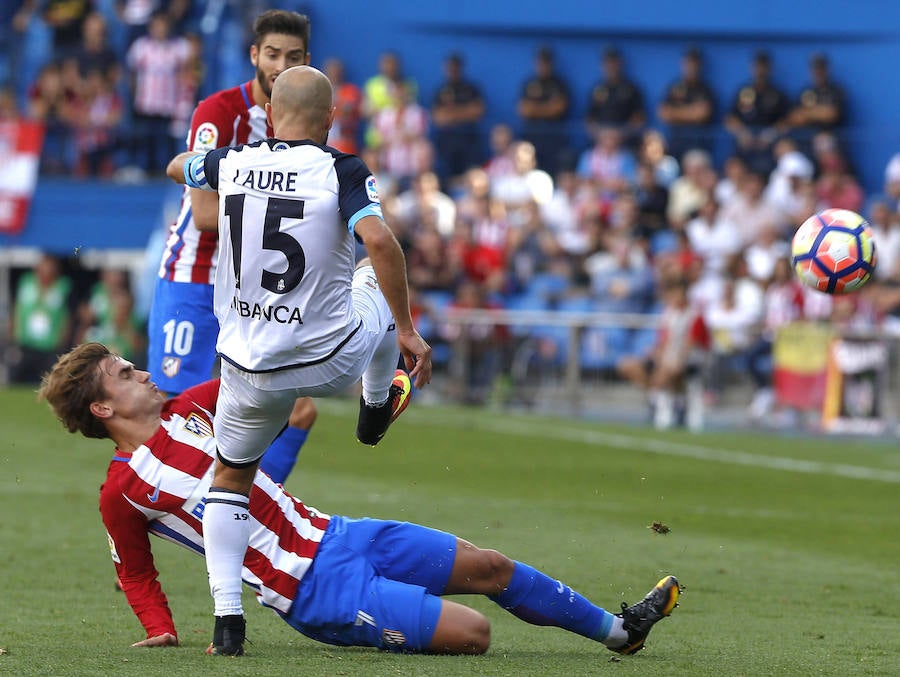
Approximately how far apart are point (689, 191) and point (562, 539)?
12283 millimetres

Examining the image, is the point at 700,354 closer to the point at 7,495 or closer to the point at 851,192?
the point at 851,192

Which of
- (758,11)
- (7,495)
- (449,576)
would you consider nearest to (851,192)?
(758,11)

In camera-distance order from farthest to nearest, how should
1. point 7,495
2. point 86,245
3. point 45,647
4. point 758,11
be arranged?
point 758,11 < point 86,245 < point 7,495 < point 45,647

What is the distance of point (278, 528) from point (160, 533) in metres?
0.48

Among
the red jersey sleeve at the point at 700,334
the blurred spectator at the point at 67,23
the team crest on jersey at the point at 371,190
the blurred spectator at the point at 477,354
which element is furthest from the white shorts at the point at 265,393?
the blurred spectator at the point at 67,23

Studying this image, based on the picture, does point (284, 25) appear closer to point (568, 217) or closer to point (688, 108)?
point (568, 217)

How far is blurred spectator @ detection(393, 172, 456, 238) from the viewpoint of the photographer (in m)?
21.3

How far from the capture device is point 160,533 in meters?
5.82

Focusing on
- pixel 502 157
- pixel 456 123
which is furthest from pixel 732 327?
pixel 456 123

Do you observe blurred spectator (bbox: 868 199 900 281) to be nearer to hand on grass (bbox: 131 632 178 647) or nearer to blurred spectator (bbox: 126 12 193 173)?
blurred spectator (bbox: 126 12 193 173)

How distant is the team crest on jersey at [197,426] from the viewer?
229 inches

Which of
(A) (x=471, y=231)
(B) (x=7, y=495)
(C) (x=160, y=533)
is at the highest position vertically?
(A) (x=471, y=231)

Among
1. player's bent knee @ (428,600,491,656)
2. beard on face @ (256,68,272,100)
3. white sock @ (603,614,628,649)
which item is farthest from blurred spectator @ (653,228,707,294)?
player's bent knee @ (428,600,491,656)

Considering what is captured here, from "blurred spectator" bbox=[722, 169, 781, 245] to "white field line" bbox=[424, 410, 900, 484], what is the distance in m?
4.17
